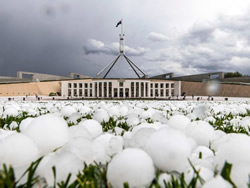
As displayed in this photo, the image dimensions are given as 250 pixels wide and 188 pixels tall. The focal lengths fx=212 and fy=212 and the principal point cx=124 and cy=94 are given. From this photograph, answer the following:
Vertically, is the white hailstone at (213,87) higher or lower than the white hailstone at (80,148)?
higher

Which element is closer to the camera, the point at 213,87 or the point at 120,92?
the point at 213,87

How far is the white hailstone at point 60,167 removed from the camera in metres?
0.87

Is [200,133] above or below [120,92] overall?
above

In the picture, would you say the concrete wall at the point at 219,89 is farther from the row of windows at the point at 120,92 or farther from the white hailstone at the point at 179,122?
the white hailstone at the point at 179,122

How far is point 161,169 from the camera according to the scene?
35.5 inches

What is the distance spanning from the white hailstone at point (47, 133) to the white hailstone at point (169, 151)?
0.52m

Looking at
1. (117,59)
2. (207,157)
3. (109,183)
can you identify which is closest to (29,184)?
(109,183)

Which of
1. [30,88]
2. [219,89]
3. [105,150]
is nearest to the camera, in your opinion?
[105,150]

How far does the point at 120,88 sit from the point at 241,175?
6436cm

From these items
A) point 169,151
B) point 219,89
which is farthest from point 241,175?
point 219,89

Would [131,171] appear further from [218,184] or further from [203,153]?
[203,153]

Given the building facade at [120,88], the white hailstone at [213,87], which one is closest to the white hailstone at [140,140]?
the white hailstone at [213,87]

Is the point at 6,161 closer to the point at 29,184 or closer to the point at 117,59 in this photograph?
the point at 29,184

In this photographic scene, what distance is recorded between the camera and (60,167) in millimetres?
878
